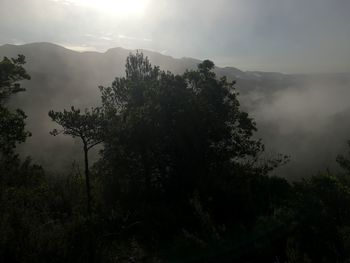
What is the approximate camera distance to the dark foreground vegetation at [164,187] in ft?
35.8

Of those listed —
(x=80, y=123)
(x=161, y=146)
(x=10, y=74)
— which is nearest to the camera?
(x=10, y=74)

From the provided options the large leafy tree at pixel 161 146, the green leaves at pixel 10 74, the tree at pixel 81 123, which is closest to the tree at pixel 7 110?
the green leaves at pixel 10 74

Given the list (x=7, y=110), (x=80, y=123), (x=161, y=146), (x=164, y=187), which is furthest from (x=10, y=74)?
(x=164, y=187)

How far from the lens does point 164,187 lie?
19.7 meters

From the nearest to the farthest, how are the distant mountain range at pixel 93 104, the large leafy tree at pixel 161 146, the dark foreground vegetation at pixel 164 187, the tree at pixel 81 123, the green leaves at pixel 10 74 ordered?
the dark foreground vegetation at pixel 164 187, the green leaves at pixel 10 74, the tree at pixel 81 123, the large leafy tree at pixel 161 146, the distant mountain range at pixel 93 104

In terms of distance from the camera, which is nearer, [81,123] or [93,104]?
[81,123]

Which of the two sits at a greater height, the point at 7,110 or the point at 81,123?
the point at 7,110

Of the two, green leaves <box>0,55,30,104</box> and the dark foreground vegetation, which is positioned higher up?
green leaves <box>0,55,30,104</box>

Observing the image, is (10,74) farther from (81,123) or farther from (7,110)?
(81,123)

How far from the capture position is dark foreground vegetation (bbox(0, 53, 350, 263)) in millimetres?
10898

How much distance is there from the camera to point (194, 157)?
1995cm

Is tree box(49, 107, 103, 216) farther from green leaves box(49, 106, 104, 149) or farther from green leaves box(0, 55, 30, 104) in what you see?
green leaves box(0, 55, 30, 104)

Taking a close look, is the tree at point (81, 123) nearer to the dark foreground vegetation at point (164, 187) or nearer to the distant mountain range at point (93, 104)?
the dark foreground vegetation at point (164, 187)

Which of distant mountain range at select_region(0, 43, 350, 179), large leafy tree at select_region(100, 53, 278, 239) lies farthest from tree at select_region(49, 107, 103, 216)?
distant mountain range at select_region(0, 43, 350, 179)
